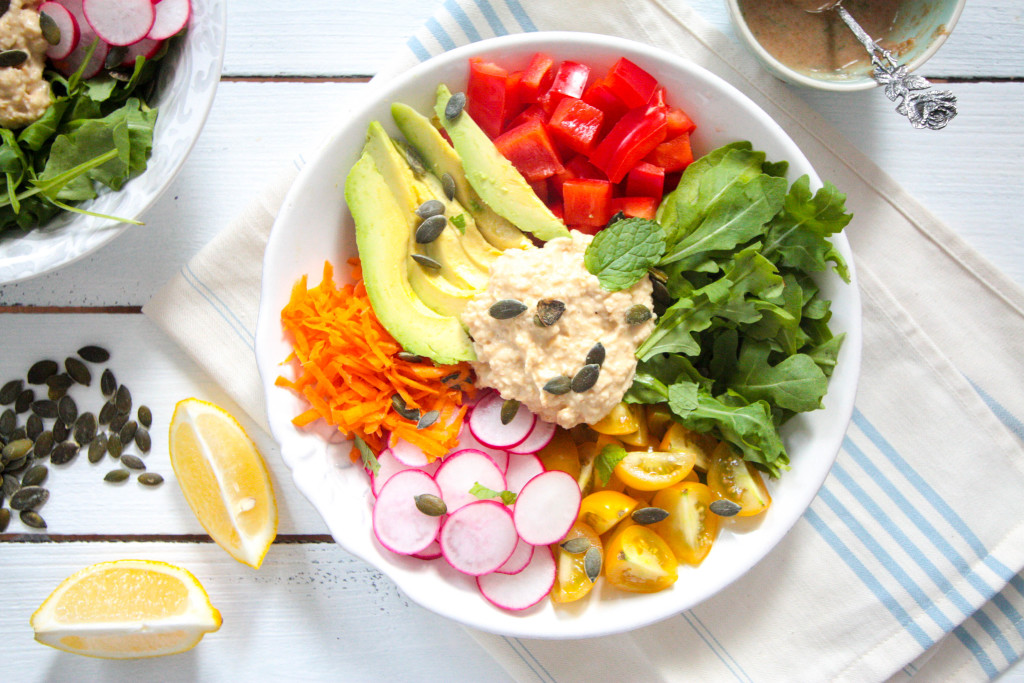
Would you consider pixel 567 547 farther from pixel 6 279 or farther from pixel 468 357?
pixel 6 279

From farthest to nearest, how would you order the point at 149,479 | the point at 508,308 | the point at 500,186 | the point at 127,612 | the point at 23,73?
the point at 149,479, the point at 127,612, the point at 23,73, the point at 500,186, the point at 508,308

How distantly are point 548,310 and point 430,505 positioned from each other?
1.86 ft

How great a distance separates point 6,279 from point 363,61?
3.83ft

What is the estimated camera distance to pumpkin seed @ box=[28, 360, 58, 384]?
7.06 feet

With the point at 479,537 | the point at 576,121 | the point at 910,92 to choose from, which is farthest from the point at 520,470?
the point at 910,92

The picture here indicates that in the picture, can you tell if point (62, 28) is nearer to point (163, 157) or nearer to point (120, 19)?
point (120, 19)

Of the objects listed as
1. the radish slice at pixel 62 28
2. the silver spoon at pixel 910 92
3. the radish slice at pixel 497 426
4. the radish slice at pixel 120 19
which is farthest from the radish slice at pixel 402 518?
the silver spoon at pixel 910 92

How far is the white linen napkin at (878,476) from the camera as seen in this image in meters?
1.99

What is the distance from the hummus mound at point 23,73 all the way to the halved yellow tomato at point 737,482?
2.00 meters

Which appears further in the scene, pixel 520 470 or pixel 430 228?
pixel 520 470

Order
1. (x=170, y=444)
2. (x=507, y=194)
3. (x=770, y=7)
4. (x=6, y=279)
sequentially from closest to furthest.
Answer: (x=507, y=194)
(x=6, y=279)
(x=770, y=7)
(x=170, y=444)

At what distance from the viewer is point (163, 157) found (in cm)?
177

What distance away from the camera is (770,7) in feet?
6.24

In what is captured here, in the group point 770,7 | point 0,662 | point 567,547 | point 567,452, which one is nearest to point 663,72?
point 770,7
